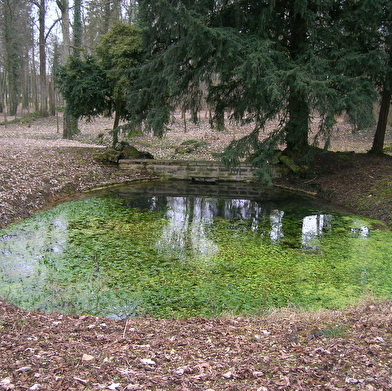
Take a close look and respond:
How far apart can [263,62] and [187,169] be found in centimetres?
514

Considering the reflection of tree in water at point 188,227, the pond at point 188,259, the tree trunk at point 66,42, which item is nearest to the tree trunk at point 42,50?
the tree trunk at point 66,42

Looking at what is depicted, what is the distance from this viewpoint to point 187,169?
47.8 feet

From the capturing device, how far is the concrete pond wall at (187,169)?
1435 cm

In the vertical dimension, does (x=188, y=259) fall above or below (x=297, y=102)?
below

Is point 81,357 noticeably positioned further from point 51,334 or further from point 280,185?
point 280,185

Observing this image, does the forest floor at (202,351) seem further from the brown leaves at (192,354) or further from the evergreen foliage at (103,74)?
the evergreen foliage at (103,74)

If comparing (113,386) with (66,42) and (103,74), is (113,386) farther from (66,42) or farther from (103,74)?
(66,42)

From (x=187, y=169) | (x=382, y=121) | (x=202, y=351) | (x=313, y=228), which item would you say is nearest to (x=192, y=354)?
(x=202, y=351)

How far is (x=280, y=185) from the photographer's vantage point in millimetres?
13469

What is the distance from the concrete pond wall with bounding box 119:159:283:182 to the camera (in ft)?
47.1

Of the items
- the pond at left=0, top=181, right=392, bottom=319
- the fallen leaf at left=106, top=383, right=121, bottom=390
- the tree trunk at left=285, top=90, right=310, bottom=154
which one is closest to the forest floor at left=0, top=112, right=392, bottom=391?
the fallen leaf at left=106, top=383, right=121, bottom=390

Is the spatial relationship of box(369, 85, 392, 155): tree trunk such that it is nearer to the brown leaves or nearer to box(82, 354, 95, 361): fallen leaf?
the brown leaves

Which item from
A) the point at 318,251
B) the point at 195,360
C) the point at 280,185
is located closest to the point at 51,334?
the point at 195,360

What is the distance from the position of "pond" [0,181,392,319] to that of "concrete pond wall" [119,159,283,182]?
3715mm
